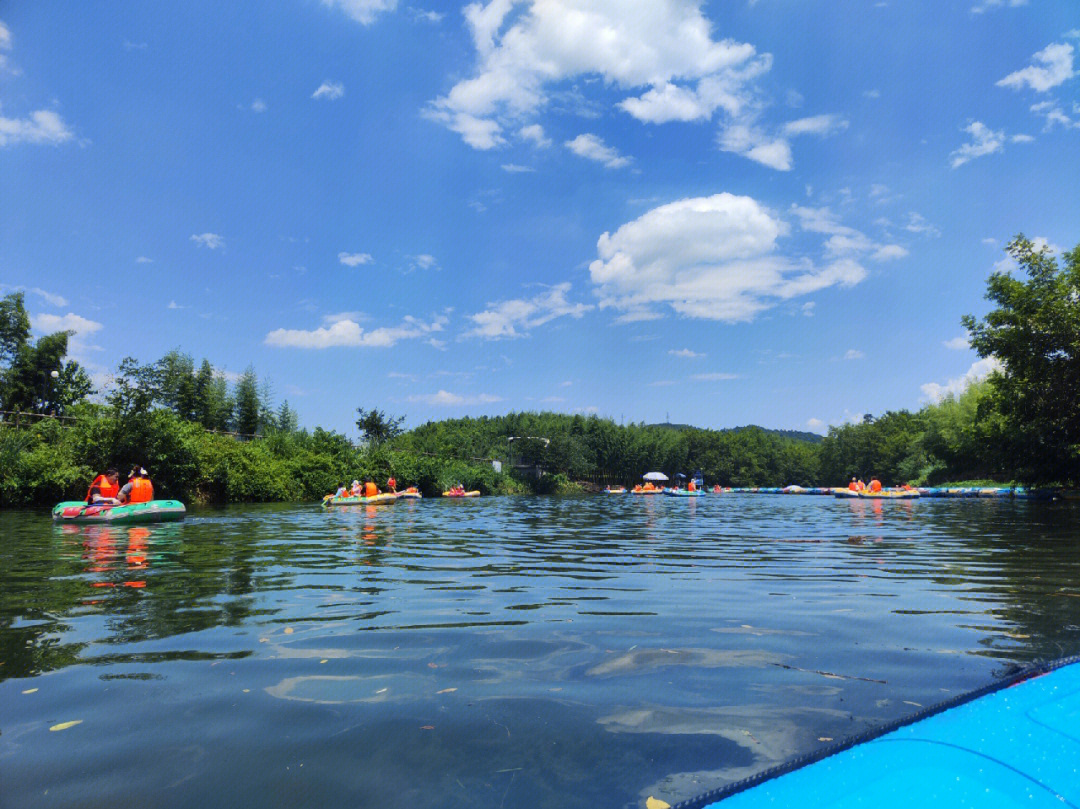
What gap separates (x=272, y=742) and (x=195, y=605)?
9.92 feet

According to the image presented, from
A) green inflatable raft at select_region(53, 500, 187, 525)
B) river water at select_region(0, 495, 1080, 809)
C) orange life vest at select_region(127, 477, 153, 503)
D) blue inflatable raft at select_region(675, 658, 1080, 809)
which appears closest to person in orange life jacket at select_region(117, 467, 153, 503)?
orange life vest at select_region(127, 477, 153, 503)

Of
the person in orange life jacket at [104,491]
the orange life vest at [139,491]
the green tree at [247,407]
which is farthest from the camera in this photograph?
the green tree at [247,407]

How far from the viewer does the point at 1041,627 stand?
438cm

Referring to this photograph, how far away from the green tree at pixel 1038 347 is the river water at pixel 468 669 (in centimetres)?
1837

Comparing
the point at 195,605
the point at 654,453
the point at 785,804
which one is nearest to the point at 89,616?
the point at 195,605

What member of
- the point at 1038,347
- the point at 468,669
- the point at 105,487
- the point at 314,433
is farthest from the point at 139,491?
the point at 1038,347

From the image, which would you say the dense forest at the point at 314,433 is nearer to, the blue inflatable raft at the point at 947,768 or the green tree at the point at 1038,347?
the green tree at the point at 1038,347

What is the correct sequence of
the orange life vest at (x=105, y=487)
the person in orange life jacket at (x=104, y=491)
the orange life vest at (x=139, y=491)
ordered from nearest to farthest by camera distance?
the person in orange life jacket at (x=104, y=491) → the orange life vest at (x=105, y=487) → the orange life vest at (x=139, y=491)

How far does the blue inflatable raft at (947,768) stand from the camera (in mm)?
1506

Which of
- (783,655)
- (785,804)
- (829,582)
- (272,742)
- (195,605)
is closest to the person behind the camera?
(785,804)

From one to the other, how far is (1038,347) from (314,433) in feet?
102

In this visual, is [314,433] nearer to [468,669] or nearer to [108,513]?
[108,513]

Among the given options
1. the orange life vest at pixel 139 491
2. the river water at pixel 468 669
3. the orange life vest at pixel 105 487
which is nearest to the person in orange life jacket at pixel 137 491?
the orange life vest at pixel 139 491

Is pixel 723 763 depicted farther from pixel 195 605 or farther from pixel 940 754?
pixel 195 605
